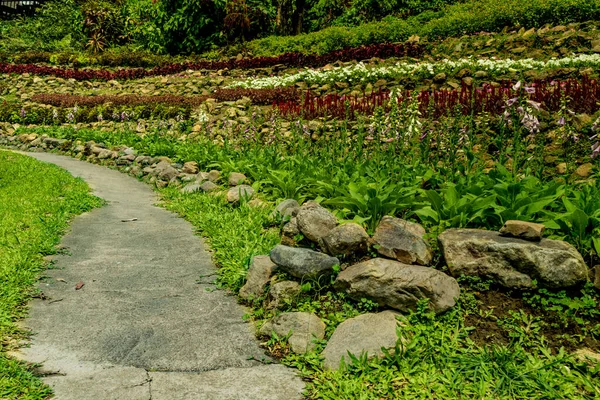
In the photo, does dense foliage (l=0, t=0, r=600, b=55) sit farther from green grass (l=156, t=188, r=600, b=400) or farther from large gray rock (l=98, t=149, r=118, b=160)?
green grass (l=156, t=188, r=600, b=400)

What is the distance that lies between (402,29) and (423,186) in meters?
14.9

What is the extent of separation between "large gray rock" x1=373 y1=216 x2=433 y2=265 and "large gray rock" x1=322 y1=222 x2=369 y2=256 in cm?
12

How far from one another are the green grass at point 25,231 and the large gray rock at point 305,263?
1.85 m

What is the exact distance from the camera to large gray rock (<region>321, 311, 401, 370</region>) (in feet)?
10.7

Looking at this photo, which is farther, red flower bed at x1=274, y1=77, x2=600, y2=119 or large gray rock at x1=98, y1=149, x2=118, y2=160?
large gray rock at x1=98, y1=149, x2=118, y2=160

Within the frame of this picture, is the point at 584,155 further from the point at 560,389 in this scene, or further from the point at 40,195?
the point at 40,195

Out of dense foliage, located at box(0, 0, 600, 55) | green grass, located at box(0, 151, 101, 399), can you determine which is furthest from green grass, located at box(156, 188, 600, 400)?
dense foliage, located at box(0, 0, 600, 55)

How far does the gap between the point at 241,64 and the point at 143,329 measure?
1757 cm

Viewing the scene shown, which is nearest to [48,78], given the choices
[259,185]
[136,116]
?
[136,116]

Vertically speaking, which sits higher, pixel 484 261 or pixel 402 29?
pixel 402 29

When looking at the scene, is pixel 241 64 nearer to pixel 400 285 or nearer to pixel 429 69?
pixel 429 69

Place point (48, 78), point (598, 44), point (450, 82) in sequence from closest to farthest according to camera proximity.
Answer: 1. point (450, 82)
2. point (598, 44)
3. point (48, 78)

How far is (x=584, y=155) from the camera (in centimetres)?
670

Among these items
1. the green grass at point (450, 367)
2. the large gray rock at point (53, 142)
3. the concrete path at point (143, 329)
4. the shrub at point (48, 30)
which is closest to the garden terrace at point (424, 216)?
the green grass at point (450, 367)
